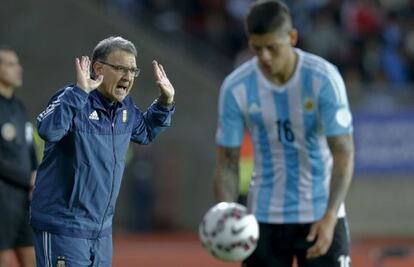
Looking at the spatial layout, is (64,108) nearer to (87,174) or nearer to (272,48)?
(87,174)

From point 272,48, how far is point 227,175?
34.9 inches

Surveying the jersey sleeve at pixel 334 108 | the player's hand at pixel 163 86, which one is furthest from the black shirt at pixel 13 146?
the jersey sleeve at pixel 334 108

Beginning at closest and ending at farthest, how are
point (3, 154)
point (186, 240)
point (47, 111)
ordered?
point (47, 111) < point (3, 154) < point (186, 240)

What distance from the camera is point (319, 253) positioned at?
6.98 m

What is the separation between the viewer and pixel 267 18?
7.03 m

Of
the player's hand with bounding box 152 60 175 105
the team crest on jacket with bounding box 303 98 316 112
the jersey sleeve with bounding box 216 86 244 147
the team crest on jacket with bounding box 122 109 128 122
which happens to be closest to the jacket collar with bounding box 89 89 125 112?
the team crest on jacket with bounding box 122 109 128 122

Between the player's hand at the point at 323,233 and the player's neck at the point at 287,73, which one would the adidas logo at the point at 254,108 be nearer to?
the player's neck at the point at 287,73

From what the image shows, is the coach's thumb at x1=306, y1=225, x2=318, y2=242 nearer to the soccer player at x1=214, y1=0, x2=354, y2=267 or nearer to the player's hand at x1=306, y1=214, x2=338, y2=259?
the player's hand at x1=306, y1=214, x2=338, y2=259

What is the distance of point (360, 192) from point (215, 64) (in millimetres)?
3118

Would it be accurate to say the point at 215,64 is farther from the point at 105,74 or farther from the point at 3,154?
the point at 105,74

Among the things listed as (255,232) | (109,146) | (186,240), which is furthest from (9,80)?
(186,240)

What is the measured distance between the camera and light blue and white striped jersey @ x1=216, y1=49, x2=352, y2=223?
7.38 m

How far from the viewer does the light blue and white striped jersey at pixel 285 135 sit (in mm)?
7379

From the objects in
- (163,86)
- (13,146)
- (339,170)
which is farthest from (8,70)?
(339,170)
